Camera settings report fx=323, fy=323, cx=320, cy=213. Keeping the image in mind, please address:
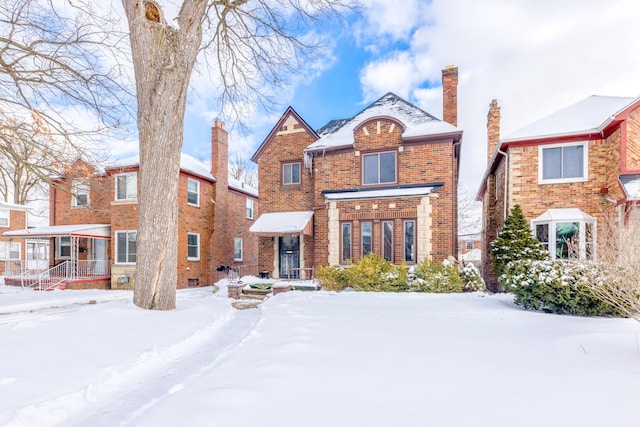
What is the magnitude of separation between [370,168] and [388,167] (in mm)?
824

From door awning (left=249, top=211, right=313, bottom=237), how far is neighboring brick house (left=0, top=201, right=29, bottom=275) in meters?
19.8

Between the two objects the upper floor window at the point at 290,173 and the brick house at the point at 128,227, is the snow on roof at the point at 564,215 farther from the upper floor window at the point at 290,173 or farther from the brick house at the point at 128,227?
the brick house at the point at 128,227

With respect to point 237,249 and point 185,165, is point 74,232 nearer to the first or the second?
point 185,165

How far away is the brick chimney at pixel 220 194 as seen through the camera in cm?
1895

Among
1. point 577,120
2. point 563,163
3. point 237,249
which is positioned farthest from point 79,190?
point 577,120

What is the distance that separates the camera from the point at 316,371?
4.05 m

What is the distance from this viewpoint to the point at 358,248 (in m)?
14.3

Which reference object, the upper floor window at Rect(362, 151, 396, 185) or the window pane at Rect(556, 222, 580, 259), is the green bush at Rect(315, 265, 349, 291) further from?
the window pane at Rect(556, 222, 580, 259)

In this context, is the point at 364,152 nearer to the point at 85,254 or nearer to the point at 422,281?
the point at 422,281

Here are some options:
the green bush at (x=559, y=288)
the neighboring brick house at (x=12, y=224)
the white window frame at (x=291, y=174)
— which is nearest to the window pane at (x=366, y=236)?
the white window frame at (x=291, y=174)

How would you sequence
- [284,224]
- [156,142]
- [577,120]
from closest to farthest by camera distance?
1. [156,142]
2. [577,120]
3. [284,224]

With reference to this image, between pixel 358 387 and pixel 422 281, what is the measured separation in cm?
837

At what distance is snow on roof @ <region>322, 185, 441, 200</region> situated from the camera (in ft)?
44.4

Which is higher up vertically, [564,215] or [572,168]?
[572,168]
